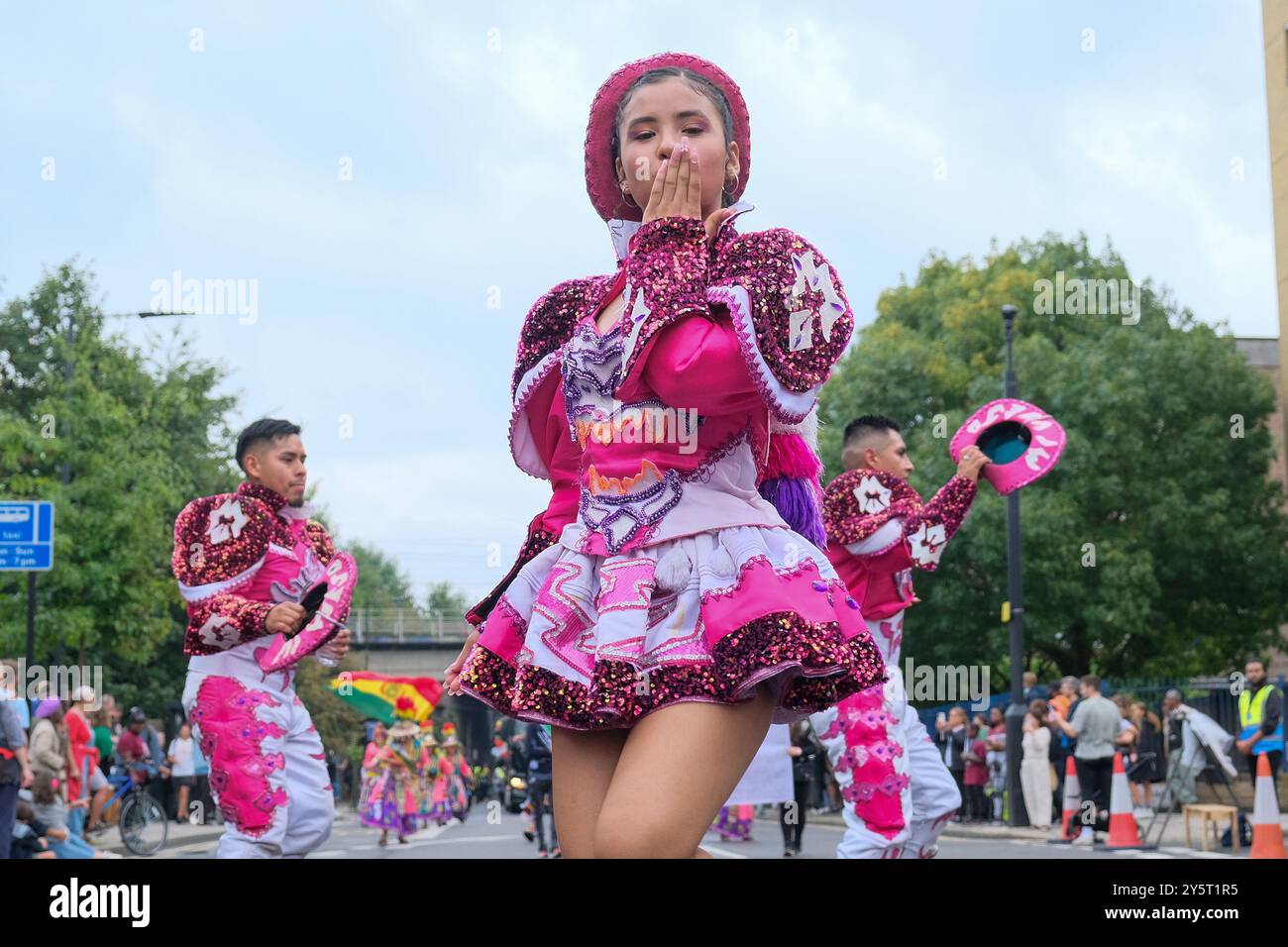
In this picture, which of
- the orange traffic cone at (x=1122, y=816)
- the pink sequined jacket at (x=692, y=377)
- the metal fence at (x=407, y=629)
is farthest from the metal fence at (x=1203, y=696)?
the metal fence at (x=407, y=629)

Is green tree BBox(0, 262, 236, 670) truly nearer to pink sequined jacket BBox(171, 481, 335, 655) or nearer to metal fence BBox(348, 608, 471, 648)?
pink sequined jacket BBox(171, 481, 335, 655)

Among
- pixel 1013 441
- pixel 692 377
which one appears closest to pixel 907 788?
pixel 1013 441

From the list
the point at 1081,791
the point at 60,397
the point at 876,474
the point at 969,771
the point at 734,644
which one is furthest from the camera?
the point at 60,397

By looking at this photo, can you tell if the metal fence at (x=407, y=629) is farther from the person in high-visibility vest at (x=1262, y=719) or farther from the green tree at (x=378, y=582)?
the person in high-visibility vest at (x=1262, y=719)

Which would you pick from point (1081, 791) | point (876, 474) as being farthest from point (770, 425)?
Answer: point (1081, 791)

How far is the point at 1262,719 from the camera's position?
14.4m

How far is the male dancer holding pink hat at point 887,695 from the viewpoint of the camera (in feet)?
23.5

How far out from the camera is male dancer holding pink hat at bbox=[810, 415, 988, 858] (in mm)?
7148

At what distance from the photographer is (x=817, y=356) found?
331 centimetres

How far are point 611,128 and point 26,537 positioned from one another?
15417mm

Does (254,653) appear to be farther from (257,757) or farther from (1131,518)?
(1131,518)

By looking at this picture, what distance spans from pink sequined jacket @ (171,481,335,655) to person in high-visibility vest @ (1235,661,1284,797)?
9683 mm

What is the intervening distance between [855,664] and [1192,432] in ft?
99.4
